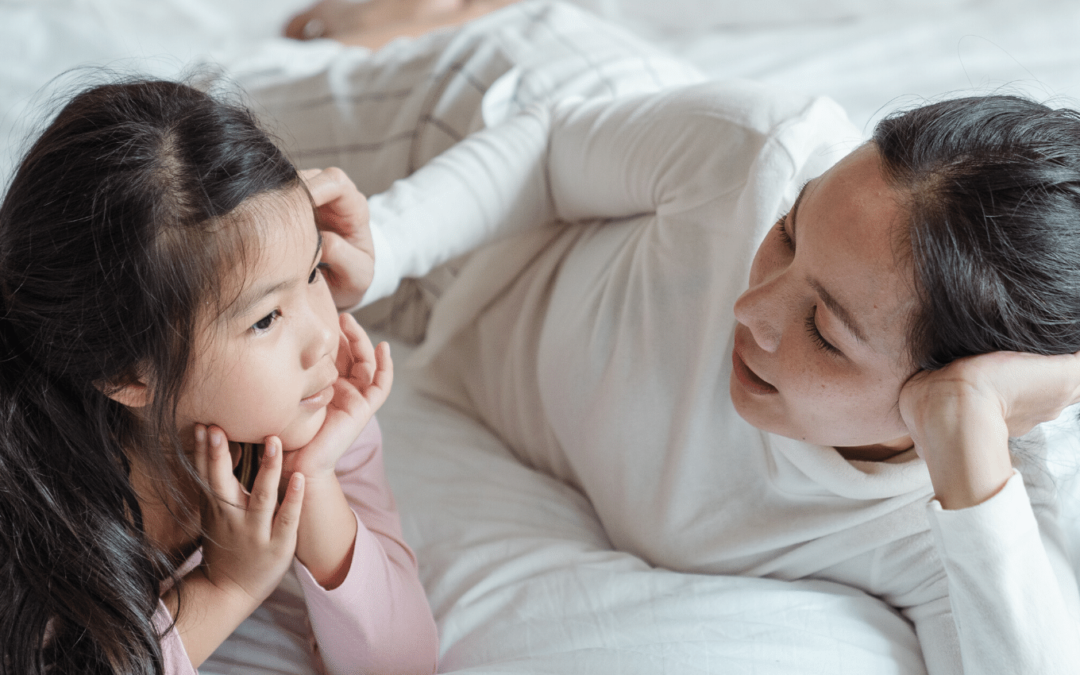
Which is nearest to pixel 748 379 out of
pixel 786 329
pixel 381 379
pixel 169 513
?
pixel 786 329

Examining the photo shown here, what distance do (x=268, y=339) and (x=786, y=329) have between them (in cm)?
41

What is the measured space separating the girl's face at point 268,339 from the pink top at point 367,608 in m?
0.15

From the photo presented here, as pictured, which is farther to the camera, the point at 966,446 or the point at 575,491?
the point at 575,491

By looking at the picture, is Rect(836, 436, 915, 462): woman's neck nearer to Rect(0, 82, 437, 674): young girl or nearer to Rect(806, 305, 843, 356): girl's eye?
Rect(806, 305, 843, 356): girl's eye

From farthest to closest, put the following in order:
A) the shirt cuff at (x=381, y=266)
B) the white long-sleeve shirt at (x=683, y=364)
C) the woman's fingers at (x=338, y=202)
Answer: the shirt cuff at (x=381, y=266) < the woman's fingers at (x=338, y=202) < the white long-sleeve shirt at (x=683, y=364)

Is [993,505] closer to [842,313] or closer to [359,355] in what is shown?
[842,313]

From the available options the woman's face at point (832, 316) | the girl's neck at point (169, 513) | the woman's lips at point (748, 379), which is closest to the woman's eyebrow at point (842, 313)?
the woman's face at point (832, 316)

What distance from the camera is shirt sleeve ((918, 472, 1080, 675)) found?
24.0 inches

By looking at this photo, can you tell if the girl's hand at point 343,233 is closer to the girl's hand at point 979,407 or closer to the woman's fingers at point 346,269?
the woman's fingers at point 346,269

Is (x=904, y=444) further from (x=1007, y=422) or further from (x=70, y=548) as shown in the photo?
(x=70, y=548)

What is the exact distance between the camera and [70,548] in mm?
635

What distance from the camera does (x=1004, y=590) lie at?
2.06ft

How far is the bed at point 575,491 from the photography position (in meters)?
0.76

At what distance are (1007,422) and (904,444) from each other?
15 centimetres
